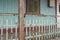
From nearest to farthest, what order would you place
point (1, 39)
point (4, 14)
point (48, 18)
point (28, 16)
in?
1. point (1, 39)
2. point (4, 14)
3. point (28, 16)
4. point (48, 18)

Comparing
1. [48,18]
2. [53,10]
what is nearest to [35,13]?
[48,18]

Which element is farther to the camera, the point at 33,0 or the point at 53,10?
the point at 53,10

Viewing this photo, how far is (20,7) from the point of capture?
6.45m

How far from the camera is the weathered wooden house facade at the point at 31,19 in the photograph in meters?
7.54

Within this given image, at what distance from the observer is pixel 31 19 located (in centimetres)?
1112

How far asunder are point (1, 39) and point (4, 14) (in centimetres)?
264

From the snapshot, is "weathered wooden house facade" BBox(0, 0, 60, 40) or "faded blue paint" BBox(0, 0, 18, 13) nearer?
"weathered wooden house facade" BBox(0, 0, 60, 40)

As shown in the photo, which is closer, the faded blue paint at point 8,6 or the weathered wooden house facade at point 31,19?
the weathered wooden house facade at point 31,19

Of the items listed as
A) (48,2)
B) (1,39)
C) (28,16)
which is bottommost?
(1,39)

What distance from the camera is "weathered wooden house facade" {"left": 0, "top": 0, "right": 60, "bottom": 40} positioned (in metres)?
7.54

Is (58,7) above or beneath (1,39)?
above

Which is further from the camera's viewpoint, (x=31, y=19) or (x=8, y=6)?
(x=31, y=19)

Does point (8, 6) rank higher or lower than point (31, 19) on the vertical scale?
higher

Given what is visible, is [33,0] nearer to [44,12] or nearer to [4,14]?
[44,12]
